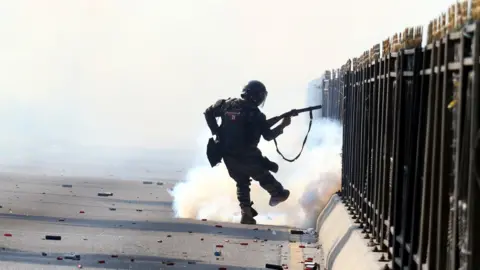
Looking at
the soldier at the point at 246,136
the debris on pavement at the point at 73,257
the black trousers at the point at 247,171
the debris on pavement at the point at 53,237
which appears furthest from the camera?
the black trousers at the point at 247,171

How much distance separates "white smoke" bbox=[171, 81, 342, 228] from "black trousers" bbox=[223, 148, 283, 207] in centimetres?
83

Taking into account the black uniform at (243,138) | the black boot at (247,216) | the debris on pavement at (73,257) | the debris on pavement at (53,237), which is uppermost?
the black uniform at (243,138)

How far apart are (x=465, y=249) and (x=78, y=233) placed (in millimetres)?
14056

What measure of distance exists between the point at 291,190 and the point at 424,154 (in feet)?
51.6

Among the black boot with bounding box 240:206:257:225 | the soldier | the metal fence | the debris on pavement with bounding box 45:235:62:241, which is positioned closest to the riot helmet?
the soldier

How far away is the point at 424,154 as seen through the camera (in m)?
9.84

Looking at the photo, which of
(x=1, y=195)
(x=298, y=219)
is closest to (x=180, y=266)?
(x=298, y=219)

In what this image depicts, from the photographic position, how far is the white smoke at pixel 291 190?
24266 millimetres

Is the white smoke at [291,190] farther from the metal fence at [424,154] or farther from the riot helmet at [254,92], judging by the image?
the metal fence at [424,154]

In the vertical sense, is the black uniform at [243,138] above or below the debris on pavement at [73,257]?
above

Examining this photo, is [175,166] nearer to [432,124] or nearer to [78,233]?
[78,233]

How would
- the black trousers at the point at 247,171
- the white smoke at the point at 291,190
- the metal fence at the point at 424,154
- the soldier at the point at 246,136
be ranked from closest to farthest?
1. the metal fence at the point at 424,154
2. the soldier at the point at 246,136
3. the black trousers at the point at 247,171
4. the white smoke at the point at 291,190

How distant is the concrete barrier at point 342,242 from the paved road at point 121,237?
73 cm

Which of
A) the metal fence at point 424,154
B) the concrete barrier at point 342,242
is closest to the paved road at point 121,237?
the concrete barrier at point 342,242
